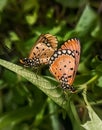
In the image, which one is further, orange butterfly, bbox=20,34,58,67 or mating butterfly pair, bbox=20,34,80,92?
orange butterfly, bbox=20,34,58,67

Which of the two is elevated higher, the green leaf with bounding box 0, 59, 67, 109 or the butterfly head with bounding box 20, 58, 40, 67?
the butterfly head with bounding box 20, 58, 40, 67

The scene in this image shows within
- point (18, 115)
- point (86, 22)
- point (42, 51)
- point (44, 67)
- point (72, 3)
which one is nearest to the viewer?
point (42, 51)

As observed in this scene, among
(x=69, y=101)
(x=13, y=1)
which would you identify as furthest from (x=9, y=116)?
(x=13, y=1)

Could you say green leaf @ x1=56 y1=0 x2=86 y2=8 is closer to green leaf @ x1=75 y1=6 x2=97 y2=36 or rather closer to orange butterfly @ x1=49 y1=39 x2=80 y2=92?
green leaf @ x1=75 y1=6 x2=97 y2=36

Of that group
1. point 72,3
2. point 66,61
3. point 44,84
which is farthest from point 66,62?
point 72,3

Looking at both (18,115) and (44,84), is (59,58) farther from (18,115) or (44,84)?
(18,115)

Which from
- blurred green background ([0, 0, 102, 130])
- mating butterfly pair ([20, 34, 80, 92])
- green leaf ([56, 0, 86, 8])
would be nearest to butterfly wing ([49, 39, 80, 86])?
mating butterfly pair ([20, 34, 80, 92])
